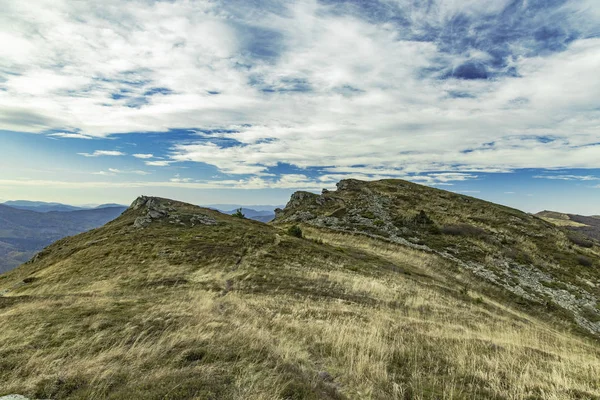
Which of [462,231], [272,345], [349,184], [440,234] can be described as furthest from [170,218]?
[349,184]

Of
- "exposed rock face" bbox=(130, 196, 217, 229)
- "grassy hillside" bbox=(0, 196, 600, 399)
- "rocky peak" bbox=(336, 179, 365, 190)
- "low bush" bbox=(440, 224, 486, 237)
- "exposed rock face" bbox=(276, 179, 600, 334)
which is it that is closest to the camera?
"grassy hillside" bbox=(0, 196, 600, 399)

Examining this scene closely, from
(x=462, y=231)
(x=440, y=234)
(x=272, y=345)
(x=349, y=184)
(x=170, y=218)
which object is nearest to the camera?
(x=272, y=345)

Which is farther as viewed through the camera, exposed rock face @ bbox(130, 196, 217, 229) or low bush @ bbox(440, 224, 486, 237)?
low bush @ bbox(440, 224, 486, 237)

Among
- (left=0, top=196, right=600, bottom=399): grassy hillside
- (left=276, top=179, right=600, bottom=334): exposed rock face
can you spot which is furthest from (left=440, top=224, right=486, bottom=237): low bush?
(left=0, top=196, right=600, bottom=399): grassy hillside

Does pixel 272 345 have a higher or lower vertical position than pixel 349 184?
lower

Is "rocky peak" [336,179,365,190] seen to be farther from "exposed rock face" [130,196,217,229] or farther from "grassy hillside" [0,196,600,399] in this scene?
"grassy hillside" [0,196,600,399]

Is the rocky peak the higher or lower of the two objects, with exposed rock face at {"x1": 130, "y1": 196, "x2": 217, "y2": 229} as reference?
higher

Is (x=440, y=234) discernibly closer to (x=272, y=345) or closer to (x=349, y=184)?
(x=349, y=184)

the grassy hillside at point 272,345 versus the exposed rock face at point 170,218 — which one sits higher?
the exposed rock face at point 170,218

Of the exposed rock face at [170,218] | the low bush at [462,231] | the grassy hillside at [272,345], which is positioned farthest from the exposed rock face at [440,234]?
the exposed rock face at [170,218]

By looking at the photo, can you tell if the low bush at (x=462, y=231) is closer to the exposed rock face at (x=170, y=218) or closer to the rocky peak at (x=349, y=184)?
the exposed rock face at (x=170, y=218)

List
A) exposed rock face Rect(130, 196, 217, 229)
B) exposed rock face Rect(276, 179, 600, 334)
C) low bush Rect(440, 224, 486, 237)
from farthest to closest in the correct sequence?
1. low bush Rect(440, 224, 486, 237)
2. exposed rock face Rect(130, 196, 217, 229)
3. exposed rock face Rect(276, 179, 600, 334)

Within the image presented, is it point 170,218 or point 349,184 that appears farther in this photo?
point 349,184

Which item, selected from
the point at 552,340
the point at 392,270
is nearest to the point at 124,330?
the point at 552,340
